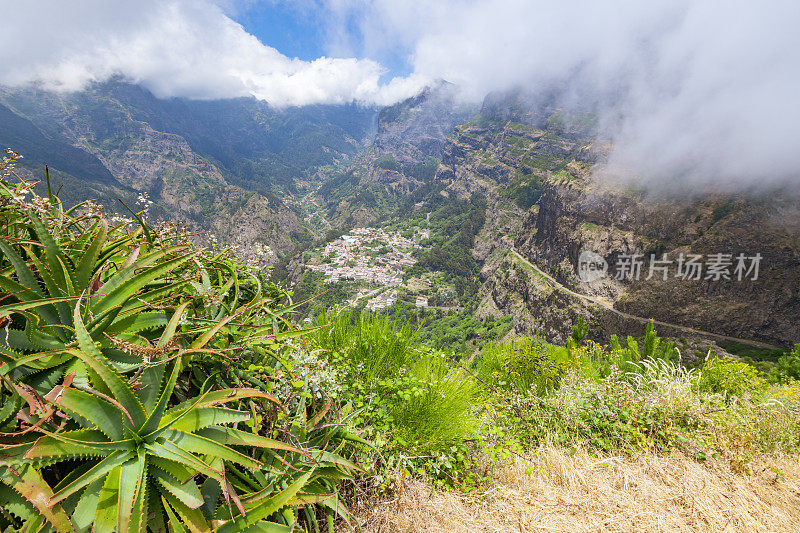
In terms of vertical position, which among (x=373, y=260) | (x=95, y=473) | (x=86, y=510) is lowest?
(x=373, y=260)

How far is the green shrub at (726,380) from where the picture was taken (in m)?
4.79

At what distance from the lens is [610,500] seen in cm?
251

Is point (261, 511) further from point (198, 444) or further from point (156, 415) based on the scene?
point (156, 415)

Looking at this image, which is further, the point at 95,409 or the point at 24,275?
the point at 24,275

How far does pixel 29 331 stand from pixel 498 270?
95.3 m

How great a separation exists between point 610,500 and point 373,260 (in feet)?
388

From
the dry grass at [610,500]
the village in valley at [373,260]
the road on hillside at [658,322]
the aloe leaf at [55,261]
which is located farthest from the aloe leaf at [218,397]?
the village in valley at [373,260]

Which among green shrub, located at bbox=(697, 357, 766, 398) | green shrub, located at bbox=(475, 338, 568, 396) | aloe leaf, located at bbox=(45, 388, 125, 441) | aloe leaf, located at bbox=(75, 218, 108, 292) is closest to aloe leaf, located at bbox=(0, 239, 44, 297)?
aloe leaf, located at bbox=(75, 218, 108, 292)

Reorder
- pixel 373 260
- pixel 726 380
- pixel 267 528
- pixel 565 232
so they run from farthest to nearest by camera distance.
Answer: pixel 373 260 → pixel 565 232 → pixel 726 380 → pixel 267 528

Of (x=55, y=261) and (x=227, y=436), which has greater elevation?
(x=55, y=261)

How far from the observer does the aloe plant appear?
992 millimetres

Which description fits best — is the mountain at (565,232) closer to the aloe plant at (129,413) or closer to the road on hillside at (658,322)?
the road on hillside at (658,322)

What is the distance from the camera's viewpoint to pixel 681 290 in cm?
5097

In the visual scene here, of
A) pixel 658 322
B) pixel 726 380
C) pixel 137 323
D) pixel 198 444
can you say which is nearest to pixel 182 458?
pixel 198 444
